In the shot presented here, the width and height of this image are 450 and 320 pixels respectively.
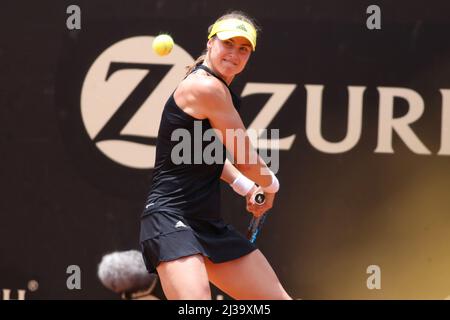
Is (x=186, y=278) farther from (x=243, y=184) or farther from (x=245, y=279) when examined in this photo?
(x=243, y=184)

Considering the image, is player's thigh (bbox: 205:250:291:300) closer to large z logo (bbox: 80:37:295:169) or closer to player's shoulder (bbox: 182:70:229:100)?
player's shoulder (bbox: 182:70:229:100)

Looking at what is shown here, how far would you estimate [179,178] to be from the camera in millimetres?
3912

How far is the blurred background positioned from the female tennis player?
1458 millimetres

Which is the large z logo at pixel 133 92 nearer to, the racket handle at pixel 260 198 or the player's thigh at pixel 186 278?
the racket handle at pixel 260 198

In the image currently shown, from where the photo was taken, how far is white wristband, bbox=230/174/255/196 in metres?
4.21

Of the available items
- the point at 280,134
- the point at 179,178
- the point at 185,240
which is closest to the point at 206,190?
the point at 179,178

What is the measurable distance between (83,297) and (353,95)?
2058 mm

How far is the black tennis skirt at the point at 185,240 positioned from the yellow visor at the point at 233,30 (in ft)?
2.67

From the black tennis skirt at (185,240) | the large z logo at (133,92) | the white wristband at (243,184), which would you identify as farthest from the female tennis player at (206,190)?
the large z logo at (133,92)

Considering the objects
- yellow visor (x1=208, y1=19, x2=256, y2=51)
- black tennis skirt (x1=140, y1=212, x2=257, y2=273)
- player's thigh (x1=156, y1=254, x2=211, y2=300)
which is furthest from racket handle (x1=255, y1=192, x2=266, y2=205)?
yellow visor (x1=208, y1=19, x2=256, y2=51)

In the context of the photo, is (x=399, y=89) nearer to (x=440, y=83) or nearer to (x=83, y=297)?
(x=440, y=83)

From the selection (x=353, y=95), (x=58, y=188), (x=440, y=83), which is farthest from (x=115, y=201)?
(x=440, y=83)

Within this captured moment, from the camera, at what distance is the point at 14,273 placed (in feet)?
18.2

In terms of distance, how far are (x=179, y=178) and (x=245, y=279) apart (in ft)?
1.73
